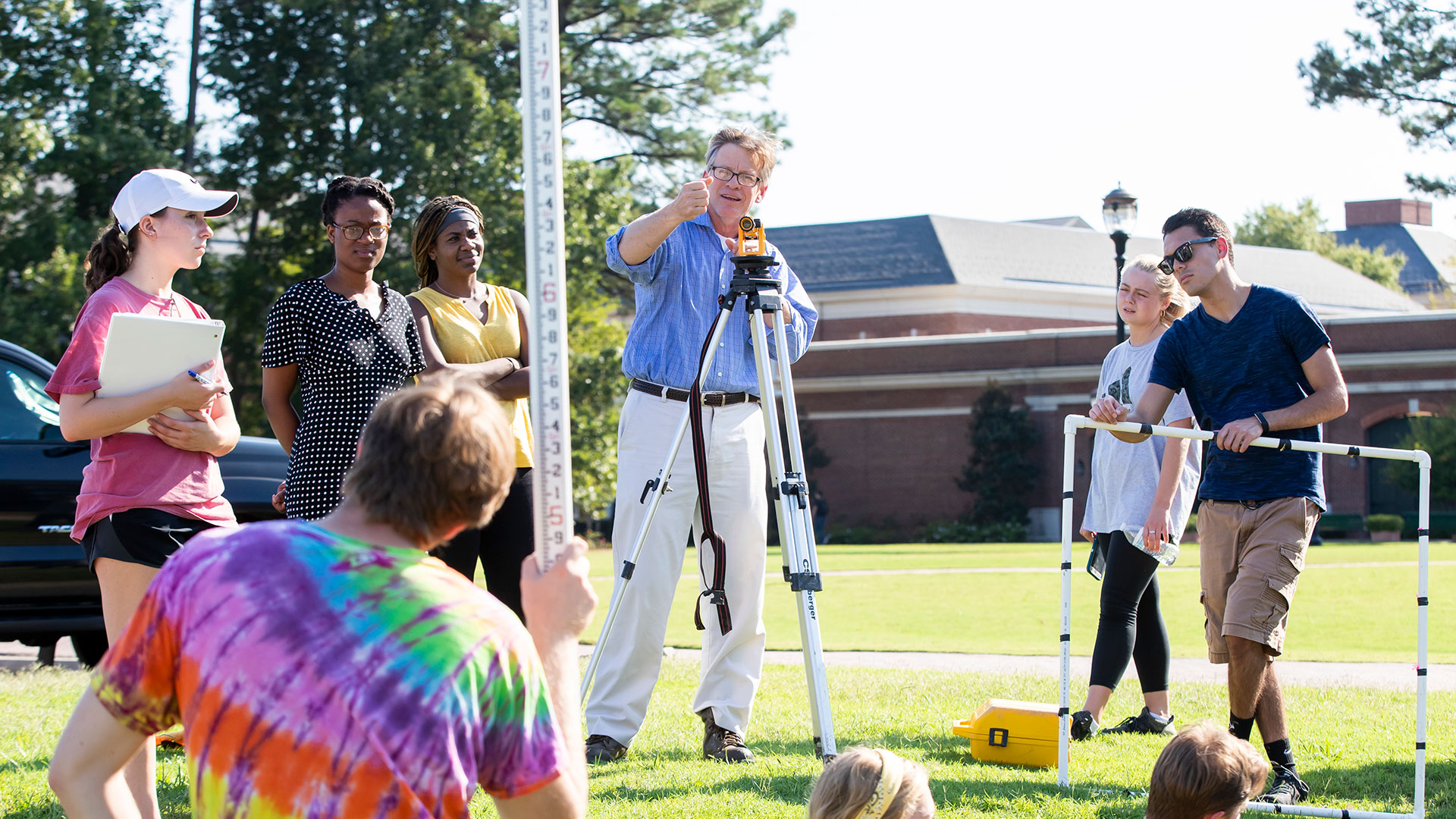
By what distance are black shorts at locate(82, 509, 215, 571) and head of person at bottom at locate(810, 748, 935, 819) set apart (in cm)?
206

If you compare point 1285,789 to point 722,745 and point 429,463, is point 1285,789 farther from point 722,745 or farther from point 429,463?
point 429,463

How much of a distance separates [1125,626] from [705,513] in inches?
84.1

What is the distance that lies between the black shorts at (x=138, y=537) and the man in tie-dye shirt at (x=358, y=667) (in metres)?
1.87

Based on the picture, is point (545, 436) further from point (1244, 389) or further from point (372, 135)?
point (372, 135)

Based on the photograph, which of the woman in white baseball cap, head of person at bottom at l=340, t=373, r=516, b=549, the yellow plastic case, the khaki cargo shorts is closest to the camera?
head of person at bottom at l=340, t=373, r=516, b=549

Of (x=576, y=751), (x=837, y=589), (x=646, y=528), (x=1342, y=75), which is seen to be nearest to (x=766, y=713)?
(x=646, y=528)

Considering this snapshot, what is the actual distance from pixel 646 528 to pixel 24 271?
25.8 meters

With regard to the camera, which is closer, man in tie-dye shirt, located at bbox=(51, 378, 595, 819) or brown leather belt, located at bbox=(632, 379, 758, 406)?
man in tie-dye shirt, located at bbox=(51, 378, 595, 819)

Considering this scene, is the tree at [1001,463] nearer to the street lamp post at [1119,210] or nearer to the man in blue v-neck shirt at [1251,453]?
the street lamp post at [1119,210]

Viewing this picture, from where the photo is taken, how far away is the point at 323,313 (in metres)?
4.29

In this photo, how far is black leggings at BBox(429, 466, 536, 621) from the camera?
4730 mm

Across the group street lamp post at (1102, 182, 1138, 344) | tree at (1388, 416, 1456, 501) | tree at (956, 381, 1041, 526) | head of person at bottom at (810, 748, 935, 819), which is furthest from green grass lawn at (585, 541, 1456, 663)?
tree at (956, 381, 1041, 526)

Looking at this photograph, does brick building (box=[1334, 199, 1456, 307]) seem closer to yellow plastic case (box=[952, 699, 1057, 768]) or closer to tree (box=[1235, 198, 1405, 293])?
tree (box=[1235, 198, 1405, 293])

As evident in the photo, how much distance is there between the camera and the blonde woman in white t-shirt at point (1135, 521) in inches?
230
